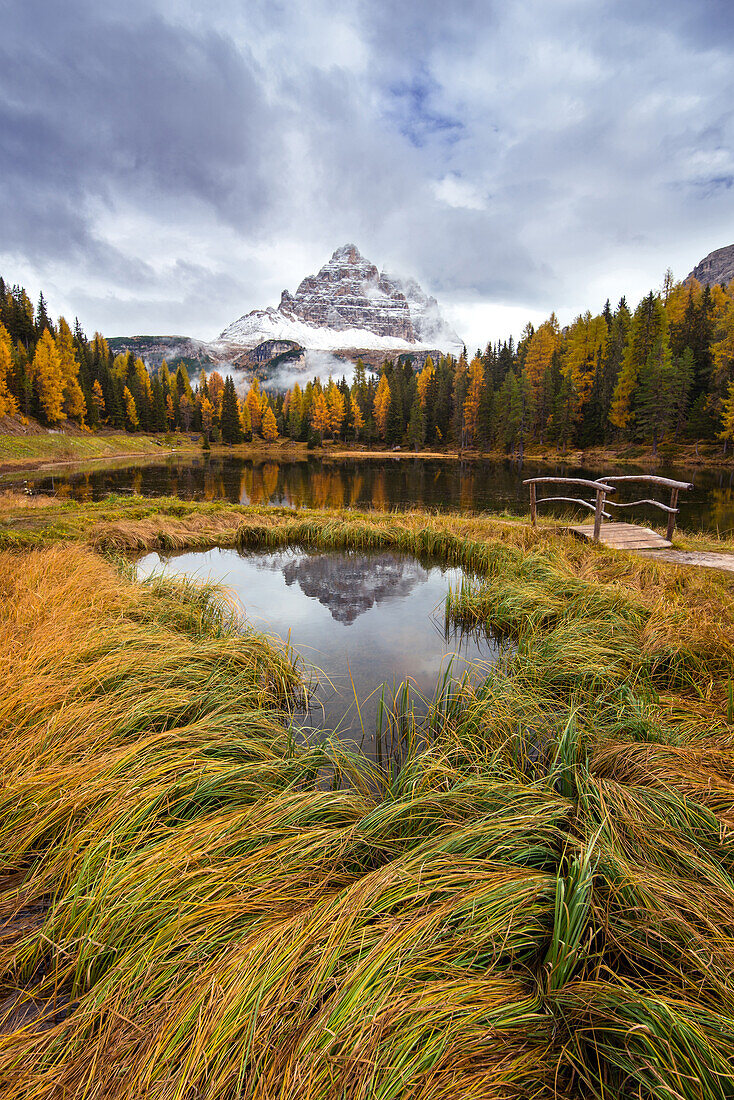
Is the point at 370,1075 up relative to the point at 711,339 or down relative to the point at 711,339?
down

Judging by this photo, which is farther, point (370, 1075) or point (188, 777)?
point (188, 777)

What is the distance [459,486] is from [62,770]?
26.2m

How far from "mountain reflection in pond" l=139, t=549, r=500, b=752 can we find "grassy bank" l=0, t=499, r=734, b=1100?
0.79 metres

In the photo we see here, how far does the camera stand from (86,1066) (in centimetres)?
141

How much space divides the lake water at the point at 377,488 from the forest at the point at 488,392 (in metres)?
9.45

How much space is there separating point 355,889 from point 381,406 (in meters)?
68.3

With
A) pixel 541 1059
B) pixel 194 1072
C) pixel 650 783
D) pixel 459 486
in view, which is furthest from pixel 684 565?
pixel 459 486

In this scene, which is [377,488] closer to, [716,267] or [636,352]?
[636,352]

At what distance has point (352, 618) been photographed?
7.07 meters

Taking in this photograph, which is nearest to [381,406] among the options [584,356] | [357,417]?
[357,417]

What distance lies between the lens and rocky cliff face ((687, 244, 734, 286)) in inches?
6462

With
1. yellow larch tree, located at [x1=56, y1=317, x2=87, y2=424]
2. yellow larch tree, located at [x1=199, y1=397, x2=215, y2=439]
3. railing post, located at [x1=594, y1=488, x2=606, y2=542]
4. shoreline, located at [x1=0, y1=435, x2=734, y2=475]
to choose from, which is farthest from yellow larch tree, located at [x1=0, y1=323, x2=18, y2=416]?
railing post, located at [x1=594, y1=488, x2=606, y2=542]

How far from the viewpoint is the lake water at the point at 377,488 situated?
762 inches

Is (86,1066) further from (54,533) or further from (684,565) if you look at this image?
(54,533)
